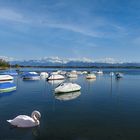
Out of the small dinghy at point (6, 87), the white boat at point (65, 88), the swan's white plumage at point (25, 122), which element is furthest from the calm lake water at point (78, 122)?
the small dinghy at point (6, 87)

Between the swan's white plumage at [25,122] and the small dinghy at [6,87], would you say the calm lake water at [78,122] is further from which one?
the small dinghy at [6,87]

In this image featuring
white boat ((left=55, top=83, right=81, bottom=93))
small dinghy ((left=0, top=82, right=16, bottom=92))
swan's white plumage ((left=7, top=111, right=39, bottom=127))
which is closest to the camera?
swan's white plumage ((left=7, top=111, right=39, bottom=127))

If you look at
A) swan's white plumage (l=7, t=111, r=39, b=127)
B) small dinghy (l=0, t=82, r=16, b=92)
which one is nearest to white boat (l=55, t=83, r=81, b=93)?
small dinghy (l=0, t=82, r=16, b=92)

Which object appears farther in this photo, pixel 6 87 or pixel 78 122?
pixel 6 87

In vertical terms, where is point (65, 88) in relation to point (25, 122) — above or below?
above

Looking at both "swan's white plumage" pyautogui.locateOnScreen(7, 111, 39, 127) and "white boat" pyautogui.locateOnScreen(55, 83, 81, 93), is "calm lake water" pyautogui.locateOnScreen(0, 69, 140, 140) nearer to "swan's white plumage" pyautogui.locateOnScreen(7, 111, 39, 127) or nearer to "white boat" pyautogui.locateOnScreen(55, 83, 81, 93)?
"swan's white plumage" pyautogui.locateOnScreen(7, 111, 39, 127)

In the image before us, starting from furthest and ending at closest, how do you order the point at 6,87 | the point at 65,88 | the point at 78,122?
the point at 6,87
the point at 65,88
the point at 78,122

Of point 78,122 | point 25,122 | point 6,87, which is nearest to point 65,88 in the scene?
point 6,87

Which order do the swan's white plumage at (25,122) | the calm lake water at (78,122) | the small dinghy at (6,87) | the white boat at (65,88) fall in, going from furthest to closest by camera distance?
the small dinghy at (6,87)
the white boat at (65,88)
the swan's white plumage at (25,122)
the calm lake water at (78,122)

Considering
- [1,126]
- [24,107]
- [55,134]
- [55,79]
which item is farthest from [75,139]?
[55,79]

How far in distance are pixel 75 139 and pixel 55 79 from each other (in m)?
73.2

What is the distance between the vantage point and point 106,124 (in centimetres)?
2823

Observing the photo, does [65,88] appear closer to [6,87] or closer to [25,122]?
[6,87]

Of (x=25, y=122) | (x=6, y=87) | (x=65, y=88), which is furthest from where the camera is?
(x=6, y=87)
